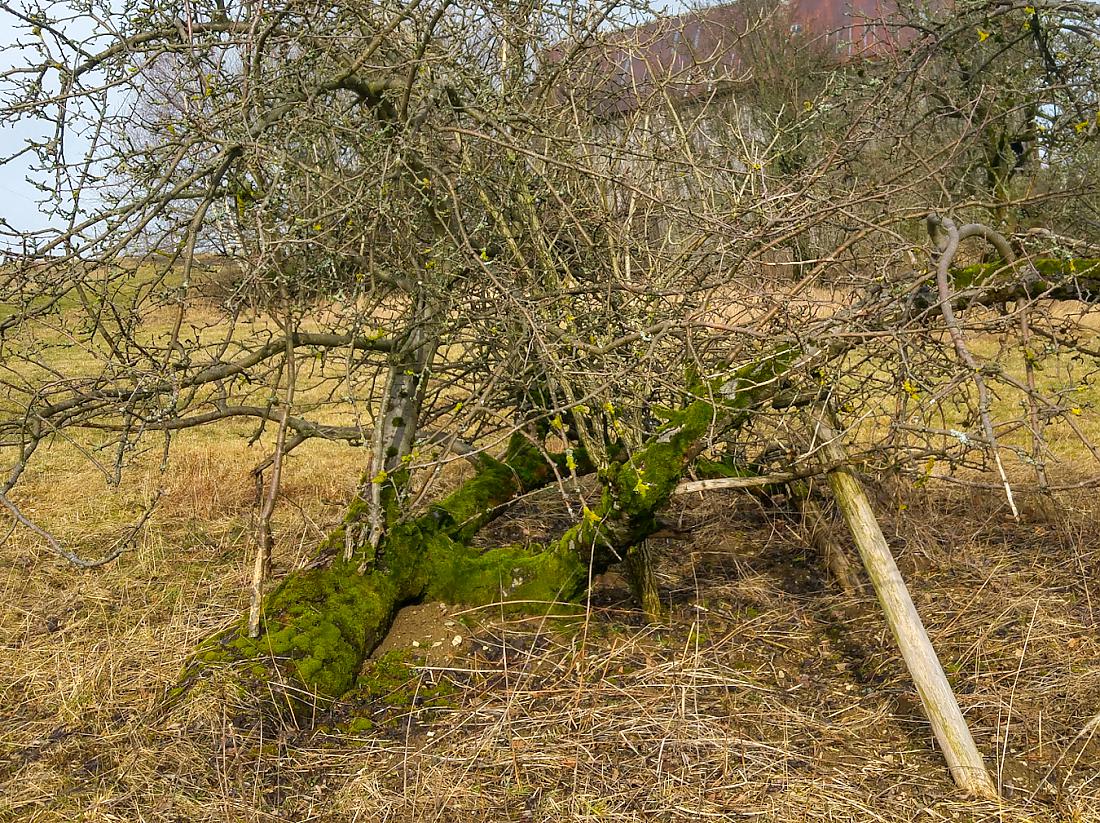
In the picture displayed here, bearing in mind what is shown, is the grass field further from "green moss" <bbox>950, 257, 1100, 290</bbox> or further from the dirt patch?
"green moss" <bbox>950, 257, 1100, 290</bbox>

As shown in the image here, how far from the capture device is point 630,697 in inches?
143

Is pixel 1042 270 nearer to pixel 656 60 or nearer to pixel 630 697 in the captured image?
pixel 656 60

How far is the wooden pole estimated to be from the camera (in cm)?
310

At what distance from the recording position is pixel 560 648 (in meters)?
4.07

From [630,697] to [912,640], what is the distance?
108 cm

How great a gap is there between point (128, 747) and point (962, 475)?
5.75 meters

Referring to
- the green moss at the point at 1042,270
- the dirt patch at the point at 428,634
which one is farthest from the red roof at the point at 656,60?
the dirt patch at the point at 428,634

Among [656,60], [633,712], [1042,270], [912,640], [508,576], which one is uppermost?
[656,60]

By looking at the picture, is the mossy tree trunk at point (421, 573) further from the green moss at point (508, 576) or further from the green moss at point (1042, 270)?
the green moss at point (1042, 270)

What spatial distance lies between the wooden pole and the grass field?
0.34ft

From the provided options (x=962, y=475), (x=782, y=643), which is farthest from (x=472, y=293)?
(x=962, y=475)

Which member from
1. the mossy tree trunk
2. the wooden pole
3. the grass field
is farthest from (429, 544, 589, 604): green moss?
the wooden pole

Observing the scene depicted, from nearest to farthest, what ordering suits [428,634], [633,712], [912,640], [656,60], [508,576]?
[912,640]
[633,712]
[428,634]
[508,576]
[656,60]

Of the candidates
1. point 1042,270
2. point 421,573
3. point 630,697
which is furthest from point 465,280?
point 1042,270
